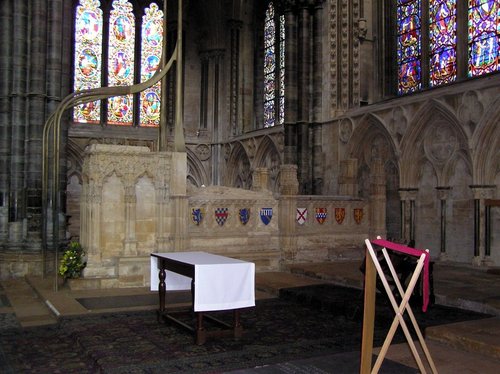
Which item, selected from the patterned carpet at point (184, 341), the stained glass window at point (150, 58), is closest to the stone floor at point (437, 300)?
the patterned carpet at point (184, 341)

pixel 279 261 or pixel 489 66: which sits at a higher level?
pixel 489 66

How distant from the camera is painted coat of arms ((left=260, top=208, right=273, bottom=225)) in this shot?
11160 mm

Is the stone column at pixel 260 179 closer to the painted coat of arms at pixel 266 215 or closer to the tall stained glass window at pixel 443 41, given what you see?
the painted coat of arms at pixel 266 215

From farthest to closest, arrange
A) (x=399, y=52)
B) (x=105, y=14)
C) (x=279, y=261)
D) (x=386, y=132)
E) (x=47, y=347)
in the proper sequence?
1. (x=105, y=14)
2. (x=399, y=52)
3. (x=386, y=132)
4. (x=279, y=261)
5. (x=47, y=347)

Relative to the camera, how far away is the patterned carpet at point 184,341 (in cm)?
530

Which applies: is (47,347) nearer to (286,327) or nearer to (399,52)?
(286,327)

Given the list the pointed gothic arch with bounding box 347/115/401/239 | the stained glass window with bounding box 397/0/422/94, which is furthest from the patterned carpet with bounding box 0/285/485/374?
the stained glass window with bounding box 397/0/422/94

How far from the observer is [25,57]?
12688 mm

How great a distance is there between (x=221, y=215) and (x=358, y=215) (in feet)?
11.1

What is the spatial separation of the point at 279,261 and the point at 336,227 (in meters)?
1.65

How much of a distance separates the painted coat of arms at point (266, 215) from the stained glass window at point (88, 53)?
40.1ft

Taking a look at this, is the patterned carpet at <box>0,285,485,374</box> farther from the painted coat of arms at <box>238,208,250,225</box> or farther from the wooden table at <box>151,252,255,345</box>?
the painted coat of arms at <box>238,208,250,225</box>

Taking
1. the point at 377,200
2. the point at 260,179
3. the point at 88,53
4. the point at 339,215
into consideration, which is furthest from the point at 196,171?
the point at 377,200

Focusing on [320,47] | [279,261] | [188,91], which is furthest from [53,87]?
[188,91]
